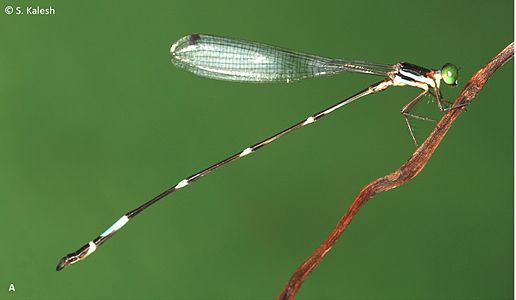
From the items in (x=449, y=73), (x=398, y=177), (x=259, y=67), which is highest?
(x=259, y=67)

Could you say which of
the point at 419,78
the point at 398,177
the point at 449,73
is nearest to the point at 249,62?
the point at 419,78

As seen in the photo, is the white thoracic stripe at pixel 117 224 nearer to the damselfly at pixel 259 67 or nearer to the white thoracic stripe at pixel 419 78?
the damselfly at pixel 259 67

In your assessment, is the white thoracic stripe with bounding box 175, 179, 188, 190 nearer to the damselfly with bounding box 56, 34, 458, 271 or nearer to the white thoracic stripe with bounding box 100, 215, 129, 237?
the damselfly with bounding box 56, 34, 458, 271

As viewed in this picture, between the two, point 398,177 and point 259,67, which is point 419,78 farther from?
point 398,177

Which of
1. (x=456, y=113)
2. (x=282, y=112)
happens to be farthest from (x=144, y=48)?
(x=456, y=113)

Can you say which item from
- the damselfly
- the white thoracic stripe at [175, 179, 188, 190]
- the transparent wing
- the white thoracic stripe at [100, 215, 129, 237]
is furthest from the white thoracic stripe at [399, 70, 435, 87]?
the white thoracic stripe at [100, 215, 129, 237]

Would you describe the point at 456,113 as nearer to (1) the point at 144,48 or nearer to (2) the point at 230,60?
(2) the point at 230,60

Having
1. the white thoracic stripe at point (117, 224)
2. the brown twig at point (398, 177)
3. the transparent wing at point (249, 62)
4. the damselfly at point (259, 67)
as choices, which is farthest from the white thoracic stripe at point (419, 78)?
the white thoracic stripe at point (117, 224)
